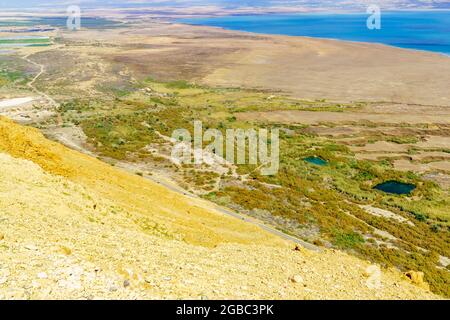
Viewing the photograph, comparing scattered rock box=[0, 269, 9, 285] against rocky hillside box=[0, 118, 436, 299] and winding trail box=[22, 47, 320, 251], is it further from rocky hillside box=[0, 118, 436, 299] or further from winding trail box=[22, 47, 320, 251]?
winding trail box=[22, 47, 320, 251]

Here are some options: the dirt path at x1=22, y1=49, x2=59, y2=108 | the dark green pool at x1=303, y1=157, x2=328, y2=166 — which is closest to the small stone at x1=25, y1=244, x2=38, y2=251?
the dark green pool at x1=303, y1=157, x2=328, y2=166

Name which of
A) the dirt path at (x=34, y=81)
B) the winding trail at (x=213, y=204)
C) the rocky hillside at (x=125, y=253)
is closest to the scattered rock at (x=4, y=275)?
the rocky hillside at (x=125, y=253)

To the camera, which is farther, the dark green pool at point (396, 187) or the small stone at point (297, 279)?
the dark green pool at point (396, 187)

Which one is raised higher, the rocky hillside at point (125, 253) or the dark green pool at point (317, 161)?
the rocky hillside at point (125, 253)

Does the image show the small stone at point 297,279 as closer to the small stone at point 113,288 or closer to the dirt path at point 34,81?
the small stone at point 113,288
